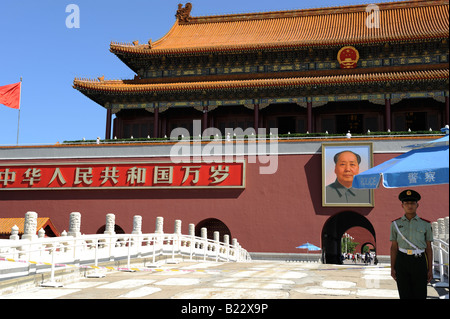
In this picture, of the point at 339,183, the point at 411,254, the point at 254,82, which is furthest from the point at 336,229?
the point at 411,254

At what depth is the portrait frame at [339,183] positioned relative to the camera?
20.5 metres

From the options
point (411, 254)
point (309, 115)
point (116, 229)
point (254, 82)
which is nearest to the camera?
point (411, 254)

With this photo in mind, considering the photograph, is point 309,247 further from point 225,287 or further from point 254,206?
point 225,287

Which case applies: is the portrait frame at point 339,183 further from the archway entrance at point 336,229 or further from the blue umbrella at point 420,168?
the blue umbrella at point 420,168

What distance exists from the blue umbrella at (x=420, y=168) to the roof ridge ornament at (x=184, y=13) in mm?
26070

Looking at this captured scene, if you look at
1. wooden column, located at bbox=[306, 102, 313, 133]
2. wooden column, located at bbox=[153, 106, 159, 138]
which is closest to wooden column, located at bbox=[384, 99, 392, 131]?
wooden column, located at bbox=[306, 102, 313, 133]

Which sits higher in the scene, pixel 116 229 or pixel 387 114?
pixel 387 114

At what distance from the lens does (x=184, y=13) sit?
31641mm

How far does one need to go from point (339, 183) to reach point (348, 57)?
7597 millimetres

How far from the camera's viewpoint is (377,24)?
27562mm

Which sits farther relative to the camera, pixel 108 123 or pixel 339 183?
pixel 108 123

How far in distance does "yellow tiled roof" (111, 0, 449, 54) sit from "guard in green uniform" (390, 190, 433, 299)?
782 inches
